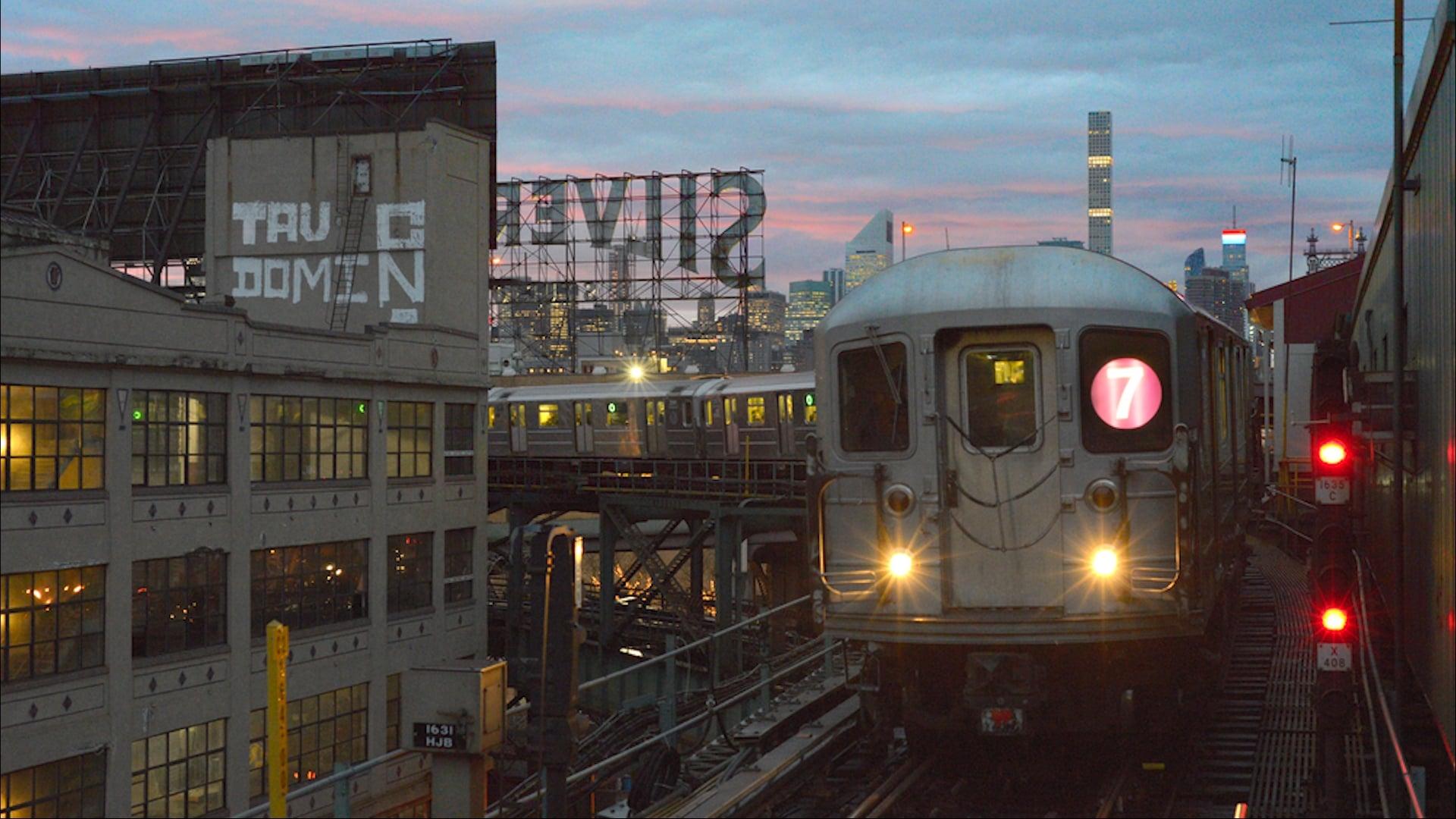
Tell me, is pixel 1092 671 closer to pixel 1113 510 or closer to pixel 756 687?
pixel 1113 510

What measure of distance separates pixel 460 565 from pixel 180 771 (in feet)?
31.0

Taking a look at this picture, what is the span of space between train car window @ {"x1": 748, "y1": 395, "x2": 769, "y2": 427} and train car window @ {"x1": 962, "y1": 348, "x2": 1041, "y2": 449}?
1011 inches

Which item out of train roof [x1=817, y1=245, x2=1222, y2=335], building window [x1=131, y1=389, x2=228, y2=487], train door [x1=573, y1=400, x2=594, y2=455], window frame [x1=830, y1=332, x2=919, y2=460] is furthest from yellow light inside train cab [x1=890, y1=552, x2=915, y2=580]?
train door [x1=573, y1=400, x2=594, y2=455]

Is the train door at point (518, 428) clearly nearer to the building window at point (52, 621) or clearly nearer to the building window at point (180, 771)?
the building window at point (180, 771)

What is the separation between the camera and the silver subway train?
1055 centimetres

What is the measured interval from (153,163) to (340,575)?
20.7 m

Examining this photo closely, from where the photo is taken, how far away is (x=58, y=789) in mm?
21141

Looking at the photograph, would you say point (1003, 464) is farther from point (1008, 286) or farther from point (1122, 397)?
point (1008, 286)

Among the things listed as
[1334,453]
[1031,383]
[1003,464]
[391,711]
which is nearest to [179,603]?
[391,711]

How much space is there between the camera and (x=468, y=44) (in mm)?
41844

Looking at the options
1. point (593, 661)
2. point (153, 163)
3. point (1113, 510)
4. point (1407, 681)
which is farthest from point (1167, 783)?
point (153, 163)

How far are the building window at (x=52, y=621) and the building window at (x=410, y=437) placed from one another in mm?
8293

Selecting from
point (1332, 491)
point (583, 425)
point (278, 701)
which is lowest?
point (278, 701)

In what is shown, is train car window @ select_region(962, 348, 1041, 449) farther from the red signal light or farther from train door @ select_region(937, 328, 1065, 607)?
the red signal light
